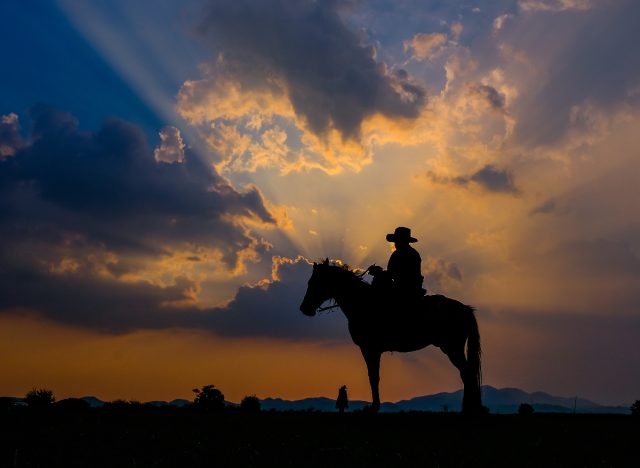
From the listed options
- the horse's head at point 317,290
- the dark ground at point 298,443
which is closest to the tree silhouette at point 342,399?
the horse's head at point 317,290

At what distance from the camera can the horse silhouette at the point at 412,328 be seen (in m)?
16.8

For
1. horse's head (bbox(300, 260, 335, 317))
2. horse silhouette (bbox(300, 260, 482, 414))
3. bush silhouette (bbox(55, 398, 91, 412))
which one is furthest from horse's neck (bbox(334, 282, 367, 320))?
bush silhouette (bbox(55, 398, 91, 412))

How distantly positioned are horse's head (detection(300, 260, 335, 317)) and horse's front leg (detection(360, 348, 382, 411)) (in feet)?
6.31

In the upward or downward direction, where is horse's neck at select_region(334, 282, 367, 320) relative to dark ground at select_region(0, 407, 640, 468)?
upward

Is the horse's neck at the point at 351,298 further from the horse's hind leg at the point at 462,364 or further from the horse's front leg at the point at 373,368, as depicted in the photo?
the horse's hind leg at the point at 462,364

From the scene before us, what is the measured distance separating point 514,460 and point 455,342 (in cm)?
983

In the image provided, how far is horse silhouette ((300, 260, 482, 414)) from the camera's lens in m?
16.8

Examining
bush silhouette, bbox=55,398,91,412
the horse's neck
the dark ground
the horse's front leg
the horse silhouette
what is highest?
the horse's neck

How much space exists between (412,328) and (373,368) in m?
1.56

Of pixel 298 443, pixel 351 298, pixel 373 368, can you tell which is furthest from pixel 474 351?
pixel 298 443

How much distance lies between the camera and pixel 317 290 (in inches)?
720

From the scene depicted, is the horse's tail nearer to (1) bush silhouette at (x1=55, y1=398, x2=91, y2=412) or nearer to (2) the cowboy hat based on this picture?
(2) the cowboy hat

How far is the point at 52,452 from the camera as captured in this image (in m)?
7.50

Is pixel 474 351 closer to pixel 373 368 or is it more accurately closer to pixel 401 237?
pixel 373 368
